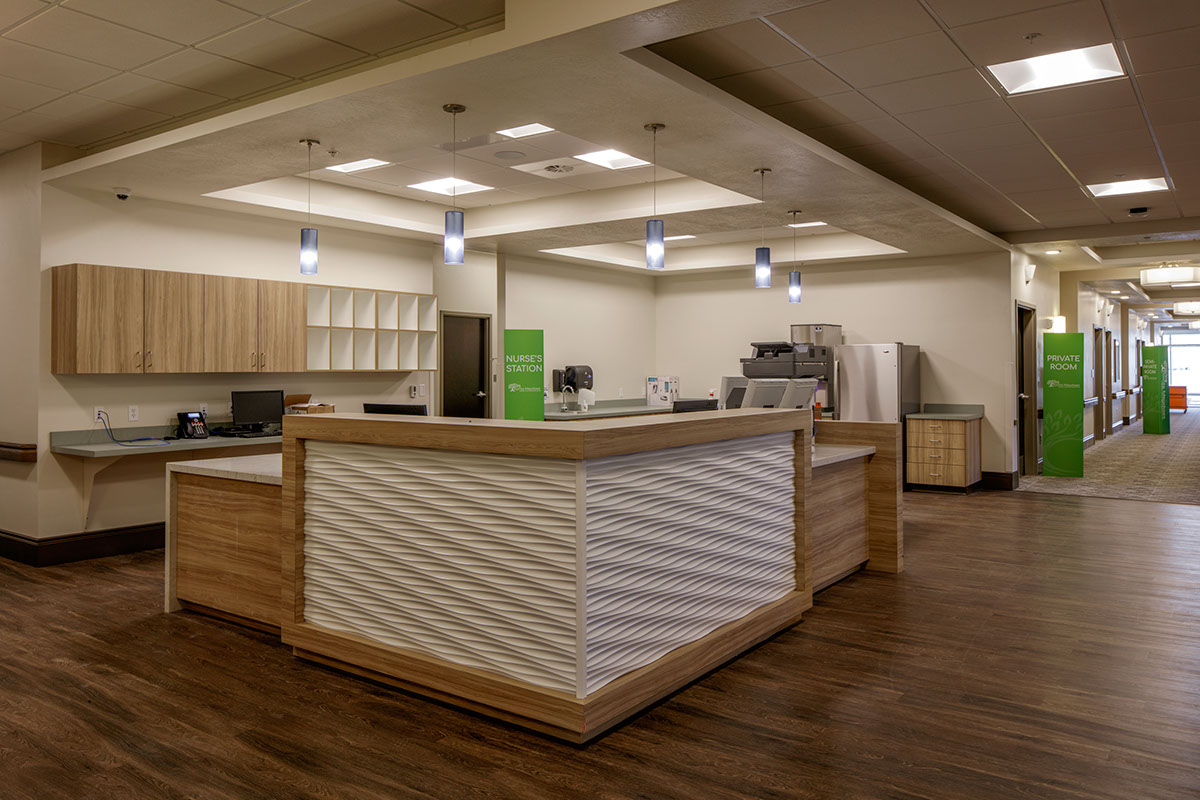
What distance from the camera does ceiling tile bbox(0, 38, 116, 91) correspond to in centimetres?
425

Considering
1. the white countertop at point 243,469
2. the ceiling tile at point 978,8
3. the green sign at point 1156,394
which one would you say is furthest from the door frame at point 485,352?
the green sign at point 1156,394

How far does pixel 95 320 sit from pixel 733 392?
4753 mm

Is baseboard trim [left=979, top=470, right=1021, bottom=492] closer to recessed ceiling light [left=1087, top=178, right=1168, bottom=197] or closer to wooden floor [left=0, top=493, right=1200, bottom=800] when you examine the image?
recessed ceiling light [left=1087, top=178, right=1168, bottom=197]

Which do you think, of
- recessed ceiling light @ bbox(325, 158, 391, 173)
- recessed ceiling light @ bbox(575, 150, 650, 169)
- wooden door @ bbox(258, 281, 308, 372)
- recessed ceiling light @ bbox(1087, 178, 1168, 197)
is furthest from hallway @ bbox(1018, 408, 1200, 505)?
wooden door @ bbox(258, 281, 308, 372)

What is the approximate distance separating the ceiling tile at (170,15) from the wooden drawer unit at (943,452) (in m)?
7.85

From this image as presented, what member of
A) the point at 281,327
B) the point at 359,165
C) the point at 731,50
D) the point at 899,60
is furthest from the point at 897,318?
the point at 281,327

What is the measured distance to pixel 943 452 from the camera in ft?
29.6

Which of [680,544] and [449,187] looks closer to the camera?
[680,544]

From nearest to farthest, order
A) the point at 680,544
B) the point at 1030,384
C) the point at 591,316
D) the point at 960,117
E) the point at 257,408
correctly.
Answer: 1. the point at 680,544
2. the point at 960,117
3. the point at 257,408
4. the point at 1030,384
5. the point at 591,316

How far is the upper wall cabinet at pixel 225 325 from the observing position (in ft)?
19.0

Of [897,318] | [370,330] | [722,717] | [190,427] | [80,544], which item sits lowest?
[722,717]

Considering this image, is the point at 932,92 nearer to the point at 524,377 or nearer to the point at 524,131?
the point at 524,131

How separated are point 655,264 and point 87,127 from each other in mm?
4035

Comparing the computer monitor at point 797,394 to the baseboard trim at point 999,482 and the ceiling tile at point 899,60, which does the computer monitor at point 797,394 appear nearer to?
the ceiling tile at point 899,60
